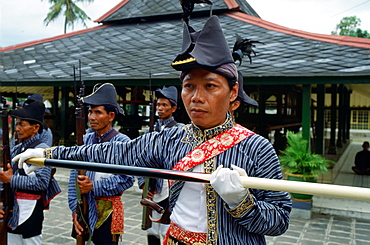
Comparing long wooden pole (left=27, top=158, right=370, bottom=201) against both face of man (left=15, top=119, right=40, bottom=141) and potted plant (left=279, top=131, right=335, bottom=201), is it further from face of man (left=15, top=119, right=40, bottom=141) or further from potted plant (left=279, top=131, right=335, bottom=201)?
potted plant (left=279, top=131, right=335, bottom=201)

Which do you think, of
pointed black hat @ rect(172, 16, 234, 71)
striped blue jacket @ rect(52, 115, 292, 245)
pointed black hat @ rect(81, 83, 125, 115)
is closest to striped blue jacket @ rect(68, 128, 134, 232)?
pointed black hat @ rect(81, 83, 125, 115)

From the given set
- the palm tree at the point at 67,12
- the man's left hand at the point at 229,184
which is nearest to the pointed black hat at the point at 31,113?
the man's left hand at the point at 229,184

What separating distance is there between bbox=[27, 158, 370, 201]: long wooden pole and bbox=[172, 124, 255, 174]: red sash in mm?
143

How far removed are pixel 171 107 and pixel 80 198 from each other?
260 cm

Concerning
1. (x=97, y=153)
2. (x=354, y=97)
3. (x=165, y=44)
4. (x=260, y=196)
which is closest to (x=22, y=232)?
(x=97, y=153)

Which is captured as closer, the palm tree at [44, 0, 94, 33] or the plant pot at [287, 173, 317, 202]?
the plant pot at [287, 173, 317, 202]

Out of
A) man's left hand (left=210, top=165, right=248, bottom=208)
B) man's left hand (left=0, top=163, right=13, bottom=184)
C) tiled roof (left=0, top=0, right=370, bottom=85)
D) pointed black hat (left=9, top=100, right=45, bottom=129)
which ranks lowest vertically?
man's left hand (left=0, top=163, right=13, bottom=184)

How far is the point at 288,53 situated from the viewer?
8805mm

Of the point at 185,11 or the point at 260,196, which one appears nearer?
the point at 260,196

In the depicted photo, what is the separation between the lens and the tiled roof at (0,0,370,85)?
791cm

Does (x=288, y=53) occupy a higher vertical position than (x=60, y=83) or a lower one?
higher

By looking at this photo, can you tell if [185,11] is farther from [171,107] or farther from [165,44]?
[165,44]

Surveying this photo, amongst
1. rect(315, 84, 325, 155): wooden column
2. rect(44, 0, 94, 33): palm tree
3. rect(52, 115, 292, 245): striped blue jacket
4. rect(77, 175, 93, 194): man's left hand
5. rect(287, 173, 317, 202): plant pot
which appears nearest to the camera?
rect(52, 115, 292, 245): striped blue jacket

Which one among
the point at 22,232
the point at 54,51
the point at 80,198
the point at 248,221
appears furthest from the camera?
the point at 54,51
